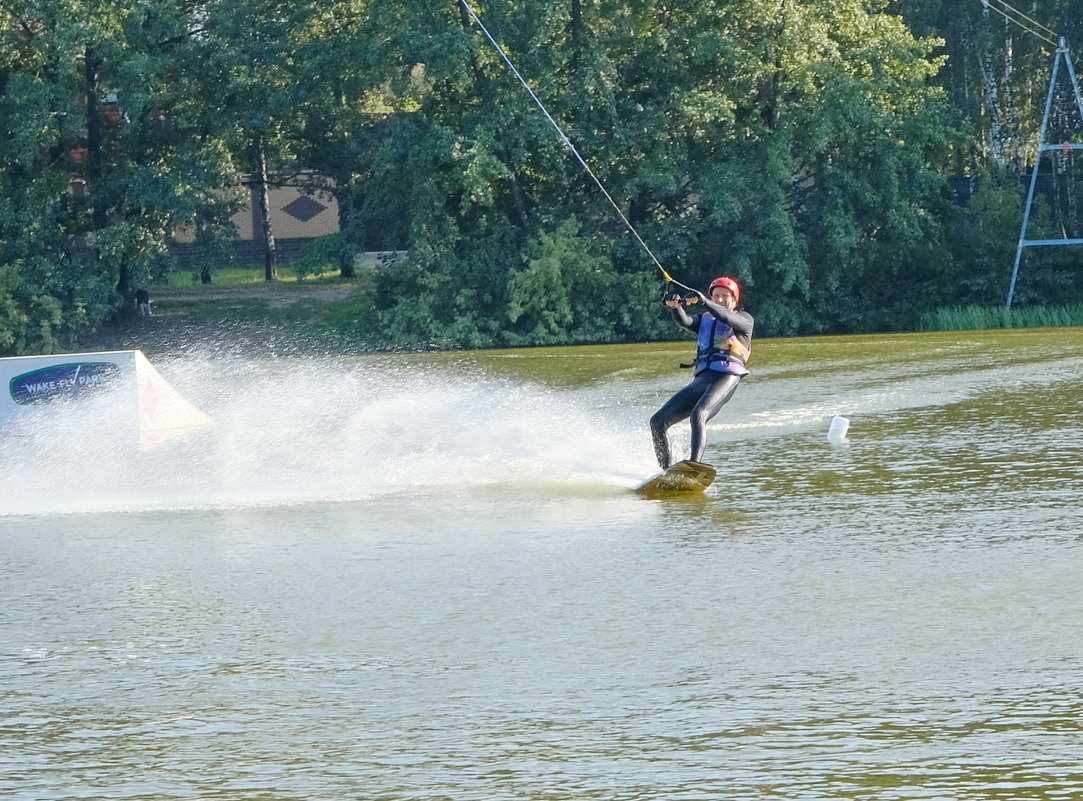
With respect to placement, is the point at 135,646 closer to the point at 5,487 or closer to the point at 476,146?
the point at 5,487

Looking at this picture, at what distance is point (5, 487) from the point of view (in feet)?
44.7

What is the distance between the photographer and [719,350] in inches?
493

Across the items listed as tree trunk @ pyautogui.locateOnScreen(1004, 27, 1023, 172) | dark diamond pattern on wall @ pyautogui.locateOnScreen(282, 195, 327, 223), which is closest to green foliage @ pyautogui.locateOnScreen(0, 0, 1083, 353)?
tree trunk @ pyautogui.locateOnScreen(1004, 27, 1023, 172)

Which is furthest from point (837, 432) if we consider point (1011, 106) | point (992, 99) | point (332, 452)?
point (1011, 106)

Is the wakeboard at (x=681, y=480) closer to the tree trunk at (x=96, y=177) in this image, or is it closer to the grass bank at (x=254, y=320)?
the grass bank at (x=254, y=320)

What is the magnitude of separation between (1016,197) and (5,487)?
2684cm

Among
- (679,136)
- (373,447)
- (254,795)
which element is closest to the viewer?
(254,795)

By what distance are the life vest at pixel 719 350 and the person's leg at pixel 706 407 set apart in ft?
0.29

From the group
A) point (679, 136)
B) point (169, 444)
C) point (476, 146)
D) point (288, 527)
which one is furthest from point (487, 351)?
point (288, 527)

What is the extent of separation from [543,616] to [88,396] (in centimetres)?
1024

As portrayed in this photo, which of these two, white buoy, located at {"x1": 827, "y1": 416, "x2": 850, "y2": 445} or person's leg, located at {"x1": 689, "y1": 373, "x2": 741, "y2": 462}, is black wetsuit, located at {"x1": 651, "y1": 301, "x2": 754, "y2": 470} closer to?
person's leg, located at {"x1": 689, "y1": 373, "x2": 741, "y2": 462}

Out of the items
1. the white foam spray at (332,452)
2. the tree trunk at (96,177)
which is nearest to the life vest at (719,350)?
the white foam spray at (332,452)

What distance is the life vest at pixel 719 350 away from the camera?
41.0ft

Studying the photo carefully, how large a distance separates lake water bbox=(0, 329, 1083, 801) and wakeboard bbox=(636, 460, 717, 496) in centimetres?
16
